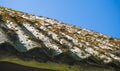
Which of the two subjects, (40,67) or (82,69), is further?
(82,69)

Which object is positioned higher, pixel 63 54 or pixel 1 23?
pixel 1 23

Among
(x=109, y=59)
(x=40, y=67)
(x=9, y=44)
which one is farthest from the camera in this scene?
(x=109, y=59)

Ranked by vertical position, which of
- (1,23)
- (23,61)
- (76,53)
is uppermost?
(1,23)

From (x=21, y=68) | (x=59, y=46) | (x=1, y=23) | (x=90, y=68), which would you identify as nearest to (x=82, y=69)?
(x=90, y=68)

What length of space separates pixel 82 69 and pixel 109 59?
0.71 m

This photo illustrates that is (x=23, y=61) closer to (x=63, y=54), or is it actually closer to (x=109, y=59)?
(x=63, y=54)

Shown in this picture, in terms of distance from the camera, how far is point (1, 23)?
5.30 metres

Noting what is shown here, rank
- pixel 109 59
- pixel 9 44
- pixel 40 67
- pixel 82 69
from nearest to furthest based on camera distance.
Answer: pixel 9 44, pixel 40 67, pixel 82 69, pixel 109 59

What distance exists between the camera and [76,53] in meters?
4.95

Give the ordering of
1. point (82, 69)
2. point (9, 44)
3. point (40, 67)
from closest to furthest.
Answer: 1. point (9, 44)
2. point (40, 67)
3. point (82, 69)

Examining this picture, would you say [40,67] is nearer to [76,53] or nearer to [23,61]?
[23,61]

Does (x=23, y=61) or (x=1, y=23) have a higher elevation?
(x=1, y=23)

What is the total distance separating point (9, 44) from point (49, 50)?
0.71 m

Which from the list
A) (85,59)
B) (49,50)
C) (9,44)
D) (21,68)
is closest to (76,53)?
(85,59)
